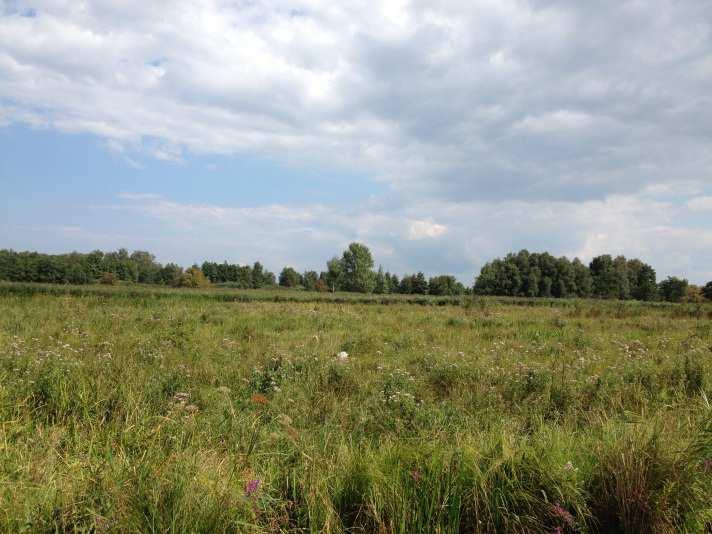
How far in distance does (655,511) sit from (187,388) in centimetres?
589

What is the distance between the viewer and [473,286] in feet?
302

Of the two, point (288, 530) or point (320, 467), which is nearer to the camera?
point (288, 530)

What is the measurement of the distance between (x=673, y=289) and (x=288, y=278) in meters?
84.0

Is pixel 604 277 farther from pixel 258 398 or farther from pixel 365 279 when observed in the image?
pixel 258 398

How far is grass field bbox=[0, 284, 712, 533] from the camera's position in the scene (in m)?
2.97

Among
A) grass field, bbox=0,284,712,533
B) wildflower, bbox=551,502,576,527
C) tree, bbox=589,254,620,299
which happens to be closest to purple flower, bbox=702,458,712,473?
grass field, bbox=0,284,712,533

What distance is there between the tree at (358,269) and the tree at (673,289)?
55.1 meters

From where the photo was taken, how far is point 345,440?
4766 mm

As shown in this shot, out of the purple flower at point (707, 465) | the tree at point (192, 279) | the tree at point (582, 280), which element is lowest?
the purple flower at point (707, 465)

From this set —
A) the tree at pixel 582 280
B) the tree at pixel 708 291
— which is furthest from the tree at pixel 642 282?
the tree at pixel 708 291

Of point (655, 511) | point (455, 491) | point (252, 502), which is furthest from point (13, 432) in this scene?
point (655, 511)

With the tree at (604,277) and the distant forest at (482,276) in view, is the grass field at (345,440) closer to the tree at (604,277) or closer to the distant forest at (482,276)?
the distant forest at (482,276)

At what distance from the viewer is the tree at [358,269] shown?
9400cm

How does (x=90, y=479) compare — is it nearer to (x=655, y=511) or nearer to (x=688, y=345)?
(x=655, y=511)
